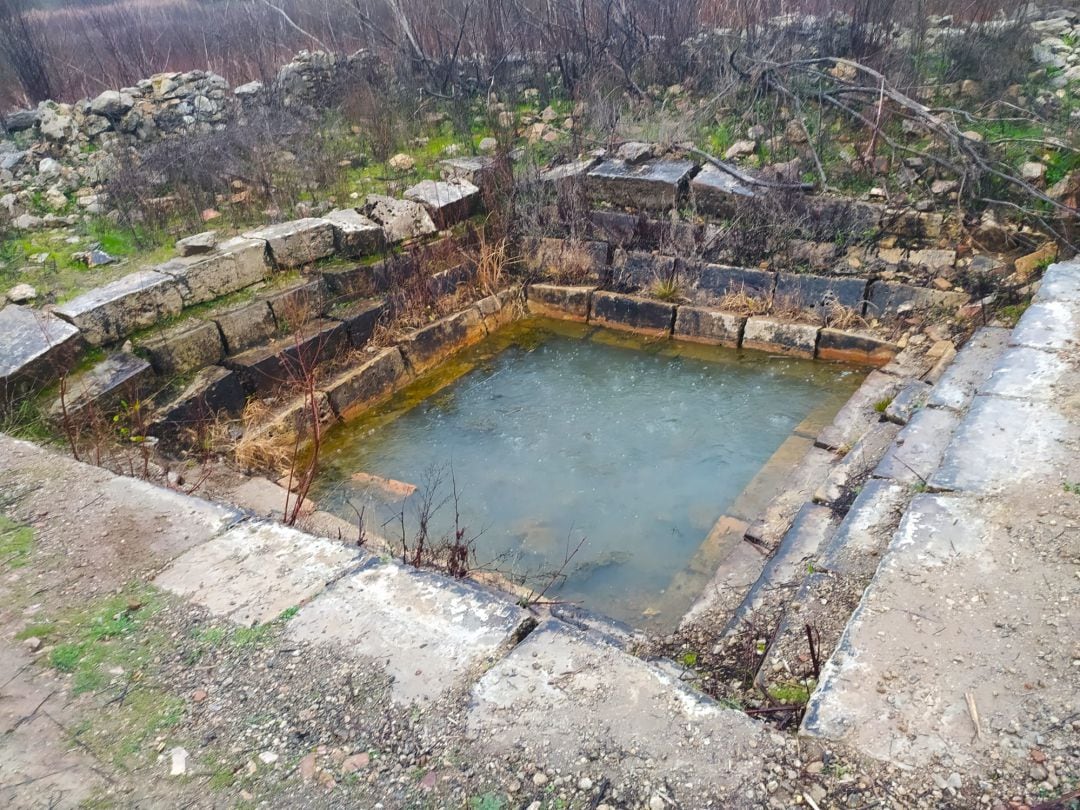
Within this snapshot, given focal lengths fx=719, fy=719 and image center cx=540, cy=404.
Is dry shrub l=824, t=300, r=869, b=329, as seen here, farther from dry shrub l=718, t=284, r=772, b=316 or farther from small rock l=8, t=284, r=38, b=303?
small rock l=8, t=284, r=38, b=303

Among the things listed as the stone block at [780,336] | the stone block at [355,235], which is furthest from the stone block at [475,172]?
the stone block at [780,336]

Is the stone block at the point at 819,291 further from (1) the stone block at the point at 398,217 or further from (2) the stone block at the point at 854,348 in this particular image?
(1) the stone block at the point at 398,217

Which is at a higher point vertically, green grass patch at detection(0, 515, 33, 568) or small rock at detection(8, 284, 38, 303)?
small rock at detection(8, 284, 38, 303)

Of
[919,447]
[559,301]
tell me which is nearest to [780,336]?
[559,301]

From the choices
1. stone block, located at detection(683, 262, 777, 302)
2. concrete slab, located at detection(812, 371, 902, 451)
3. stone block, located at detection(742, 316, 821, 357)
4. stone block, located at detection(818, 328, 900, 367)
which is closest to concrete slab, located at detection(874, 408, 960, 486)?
concrete slab, located at detection(812, 371, 902, 451)

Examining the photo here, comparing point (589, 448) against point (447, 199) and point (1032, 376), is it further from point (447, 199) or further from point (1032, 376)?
point (447, 199)

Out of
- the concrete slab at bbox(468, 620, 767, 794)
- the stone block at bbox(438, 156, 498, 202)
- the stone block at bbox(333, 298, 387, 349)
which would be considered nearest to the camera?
the concrete slab at bbox(468, 620, 767, 794)

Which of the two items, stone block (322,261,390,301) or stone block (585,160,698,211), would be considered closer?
stone block (322,261,390,301)
